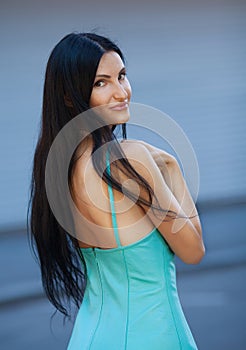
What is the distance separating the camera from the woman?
185 cm

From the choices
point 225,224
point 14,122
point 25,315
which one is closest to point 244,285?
point 225,224

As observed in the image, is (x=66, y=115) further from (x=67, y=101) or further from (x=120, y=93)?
(x=120, y=93)

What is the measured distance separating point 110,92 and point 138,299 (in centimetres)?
49

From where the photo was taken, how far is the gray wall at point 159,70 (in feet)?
14.3

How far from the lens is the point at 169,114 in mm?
5035

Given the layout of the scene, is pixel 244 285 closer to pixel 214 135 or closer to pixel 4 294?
pixel 214 135

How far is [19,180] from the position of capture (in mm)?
4449

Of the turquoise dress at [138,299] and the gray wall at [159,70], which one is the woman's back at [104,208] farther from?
the gray wall at [159,70]

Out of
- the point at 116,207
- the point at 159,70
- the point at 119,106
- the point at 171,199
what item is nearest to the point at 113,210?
the point at 116,207

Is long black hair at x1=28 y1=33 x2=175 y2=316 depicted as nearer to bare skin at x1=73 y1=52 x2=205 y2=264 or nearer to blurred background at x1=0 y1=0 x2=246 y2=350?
bare skin at x1=73 y1=52 x2=205 y2=264

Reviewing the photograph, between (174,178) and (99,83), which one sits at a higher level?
(99,83)

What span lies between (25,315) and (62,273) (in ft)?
8.58

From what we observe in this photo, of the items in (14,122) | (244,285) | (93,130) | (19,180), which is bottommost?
(244,285)

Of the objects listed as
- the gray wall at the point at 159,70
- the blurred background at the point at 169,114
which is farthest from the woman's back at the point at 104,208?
the blurred background at the point at 169,114
